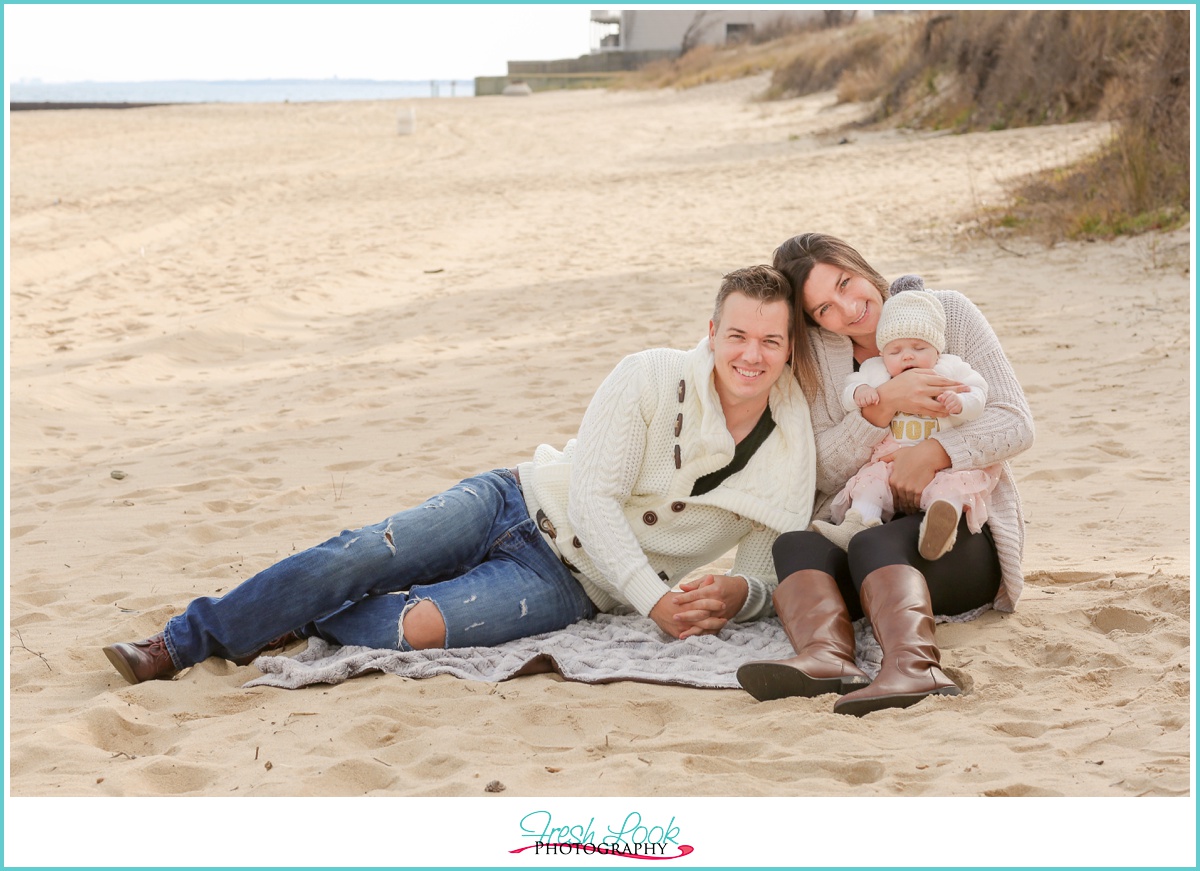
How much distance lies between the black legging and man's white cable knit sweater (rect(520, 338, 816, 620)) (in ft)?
0.41

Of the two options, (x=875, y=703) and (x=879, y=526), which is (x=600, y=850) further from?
(x=879, y=526)

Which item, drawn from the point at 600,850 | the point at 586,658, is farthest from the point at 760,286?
the point at 600,850

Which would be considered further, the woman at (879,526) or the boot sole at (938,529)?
the boot sole at (938,529)

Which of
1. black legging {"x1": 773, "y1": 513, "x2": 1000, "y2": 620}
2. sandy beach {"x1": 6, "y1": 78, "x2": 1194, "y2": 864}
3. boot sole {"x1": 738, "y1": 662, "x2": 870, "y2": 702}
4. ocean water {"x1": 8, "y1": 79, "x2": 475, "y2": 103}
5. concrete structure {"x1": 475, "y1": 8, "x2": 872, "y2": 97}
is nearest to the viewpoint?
sandy beach {"x1": 6, "y1": 78, "x2": 1194, "y2": 864}

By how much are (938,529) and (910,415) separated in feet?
1.35

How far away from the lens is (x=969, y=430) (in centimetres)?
362

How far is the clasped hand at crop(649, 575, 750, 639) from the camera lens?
12.2 ft

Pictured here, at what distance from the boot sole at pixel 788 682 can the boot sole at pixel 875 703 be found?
3.6 inches

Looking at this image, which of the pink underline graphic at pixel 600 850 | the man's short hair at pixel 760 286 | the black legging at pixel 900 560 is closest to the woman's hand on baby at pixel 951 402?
the black legging at pixel 900 560

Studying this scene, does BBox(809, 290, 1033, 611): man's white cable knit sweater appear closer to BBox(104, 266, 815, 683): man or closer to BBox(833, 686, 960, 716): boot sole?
BBox(104, 266, 815, 683): man

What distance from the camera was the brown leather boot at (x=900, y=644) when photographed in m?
3.17

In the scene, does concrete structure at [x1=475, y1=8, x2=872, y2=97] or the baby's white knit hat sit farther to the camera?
concrete structure at [x1=475, y1=8, x2=872, y2=97]

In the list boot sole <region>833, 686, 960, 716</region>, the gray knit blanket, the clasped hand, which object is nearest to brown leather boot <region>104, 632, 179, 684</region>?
the gray knit blanket

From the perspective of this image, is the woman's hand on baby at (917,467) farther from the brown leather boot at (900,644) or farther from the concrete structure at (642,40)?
the concrete structure at (642,40)
